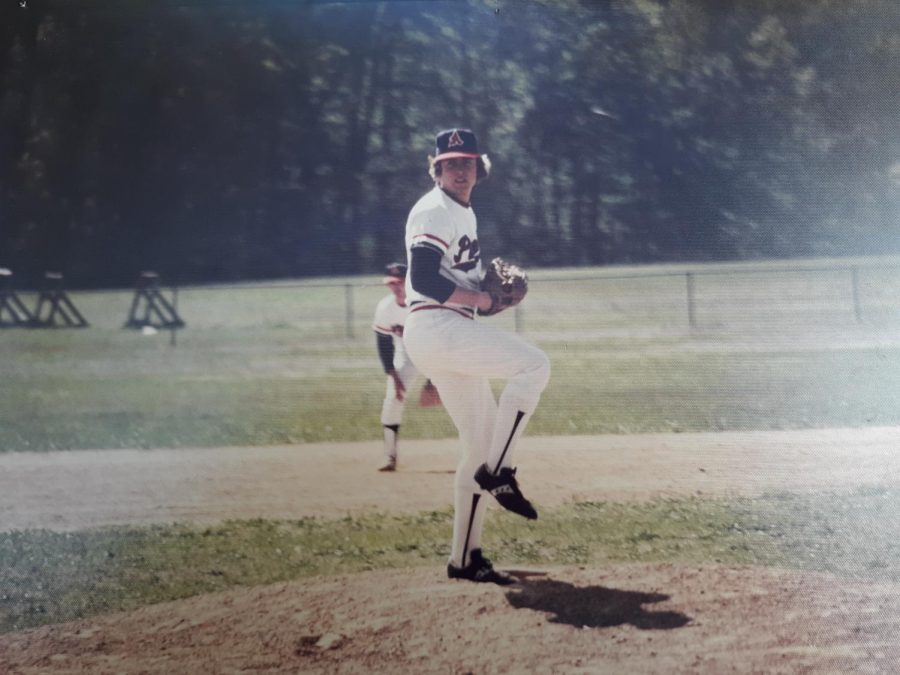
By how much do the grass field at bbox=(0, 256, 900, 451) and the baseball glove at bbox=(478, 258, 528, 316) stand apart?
30.2 inches

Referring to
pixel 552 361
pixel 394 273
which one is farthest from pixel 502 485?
pixel 394 273

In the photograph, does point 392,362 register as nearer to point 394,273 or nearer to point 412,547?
point 394,273

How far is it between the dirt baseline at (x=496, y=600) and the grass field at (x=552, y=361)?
183mm

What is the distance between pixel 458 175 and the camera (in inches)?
178

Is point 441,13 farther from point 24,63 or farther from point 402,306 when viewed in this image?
point 24,63

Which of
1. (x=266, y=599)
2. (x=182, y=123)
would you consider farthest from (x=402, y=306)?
(x=266, y=599)

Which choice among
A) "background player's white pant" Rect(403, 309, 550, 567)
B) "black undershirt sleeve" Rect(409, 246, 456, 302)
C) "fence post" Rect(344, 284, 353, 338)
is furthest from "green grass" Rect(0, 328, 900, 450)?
"black undershirt sleeve" Rect(409, 246, 456, 302)

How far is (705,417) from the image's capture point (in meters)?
5.30

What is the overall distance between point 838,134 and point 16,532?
4436mm

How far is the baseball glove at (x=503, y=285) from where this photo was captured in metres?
4.34

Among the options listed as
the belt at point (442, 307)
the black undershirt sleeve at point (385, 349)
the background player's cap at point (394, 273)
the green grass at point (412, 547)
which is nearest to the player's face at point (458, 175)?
the belt at point (442, 307)

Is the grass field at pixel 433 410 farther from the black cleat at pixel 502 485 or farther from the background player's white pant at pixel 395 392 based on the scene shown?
→ the black cleat at pixel 502 485

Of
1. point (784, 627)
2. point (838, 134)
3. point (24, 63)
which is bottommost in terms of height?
point (784, 627)

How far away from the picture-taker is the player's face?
450 cm
